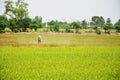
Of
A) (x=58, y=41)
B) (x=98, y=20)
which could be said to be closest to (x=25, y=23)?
(x=58, y=41)

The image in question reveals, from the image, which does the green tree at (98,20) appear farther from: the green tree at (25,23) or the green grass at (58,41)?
the green grass at (58,41)

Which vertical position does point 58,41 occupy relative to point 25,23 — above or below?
below

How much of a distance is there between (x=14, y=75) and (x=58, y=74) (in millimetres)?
2003

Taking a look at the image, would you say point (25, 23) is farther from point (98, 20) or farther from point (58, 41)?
point (98, 20)

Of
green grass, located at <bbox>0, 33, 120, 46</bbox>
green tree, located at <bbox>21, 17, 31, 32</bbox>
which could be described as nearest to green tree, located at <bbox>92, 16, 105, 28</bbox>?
green tree, located at <bbox>21, 17, 31, 32</bbox>

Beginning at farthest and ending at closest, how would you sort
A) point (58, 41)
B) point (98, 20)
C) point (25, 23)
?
point (98, 20) → point (25, 23) → point (58, 41)

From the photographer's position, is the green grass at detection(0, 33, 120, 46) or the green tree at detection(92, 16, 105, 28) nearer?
the green grass at detection(0, 33, 120, 46)

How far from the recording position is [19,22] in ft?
254

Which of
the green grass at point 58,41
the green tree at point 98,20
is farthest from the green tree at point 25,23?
the green tree at point 98,20

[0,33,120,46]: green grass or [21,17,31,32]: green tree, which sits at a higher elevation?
[21,17,31,32]: green tree

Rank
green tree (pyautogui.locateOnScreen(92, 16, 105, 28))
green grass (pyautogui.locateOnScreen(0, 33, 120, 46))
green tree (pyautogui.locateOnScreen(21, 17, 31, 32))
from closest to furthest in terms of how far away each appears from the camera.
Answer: green grass (pyautogui.locateOnScreen(0, 33, 120, 46)) < green tree (pyautogui.locateOnScreen(21, 17, 31, 32)) < green tree (pyautogui.locateOnScreen(92, 16, 105, 28))

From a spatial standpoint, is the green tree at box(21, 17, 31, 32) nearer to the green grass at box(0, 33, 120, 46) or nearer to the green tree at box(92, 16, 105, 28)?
the green grass at box(0, 33, 120, 46)

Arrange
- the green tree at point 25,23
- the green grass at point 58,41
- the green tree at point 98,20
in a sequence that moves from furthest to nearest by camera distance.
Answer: the green tree at point 98,20, the green tree at point 25,23, the green grass at point 58,41

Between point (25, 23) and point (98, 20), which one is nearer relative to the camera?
point (25, 23)
